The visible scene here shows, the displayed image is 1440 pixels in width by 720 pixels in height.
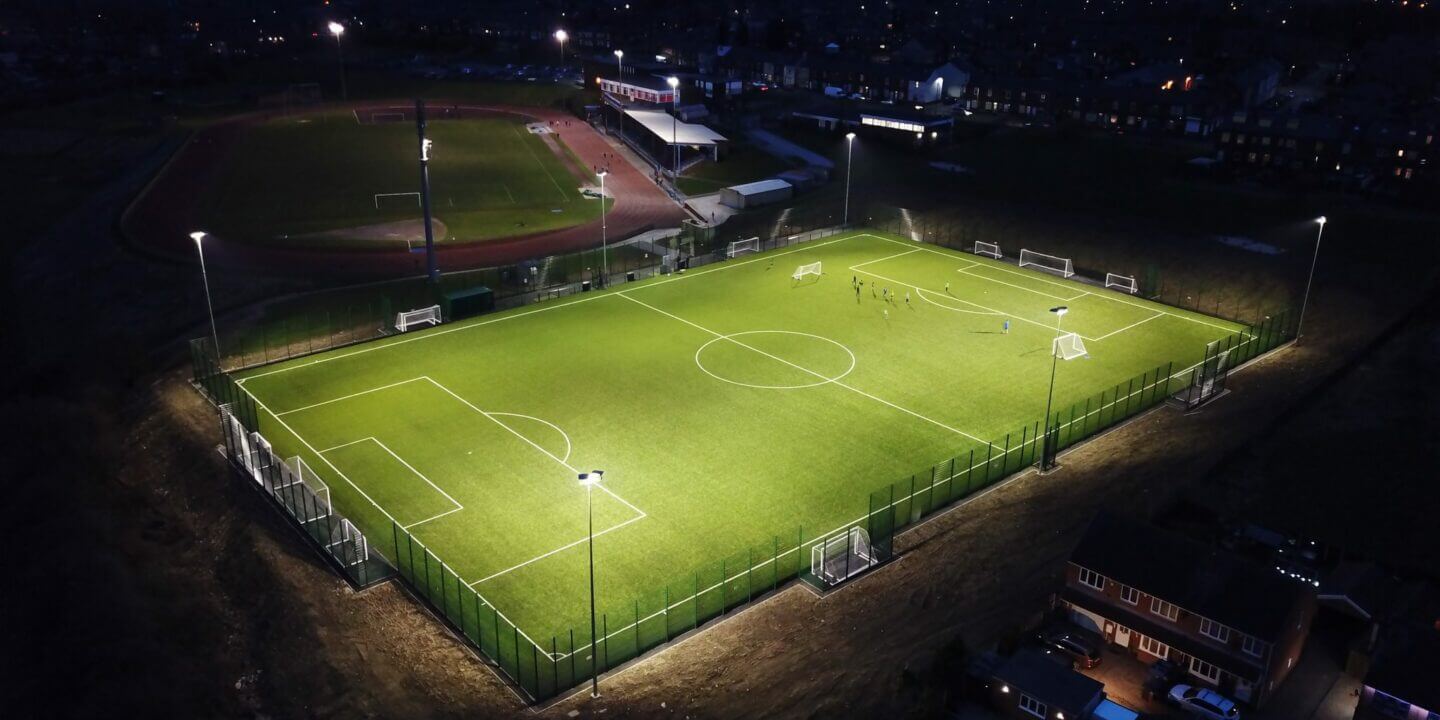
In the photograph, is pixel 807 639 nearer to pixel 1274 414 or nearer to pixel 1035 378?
pixel 1035 378

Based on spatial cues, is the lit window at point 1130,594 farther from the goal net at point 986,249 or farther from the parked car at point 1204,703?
the goal net at point 986,249

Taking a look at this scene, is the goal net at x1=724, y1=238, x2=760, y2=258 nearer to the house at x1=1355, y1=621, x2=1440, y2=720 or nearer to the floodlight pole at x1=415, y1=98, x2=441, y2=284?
the floodlight pole at x1=415, y1=98, x2=441, y2=284

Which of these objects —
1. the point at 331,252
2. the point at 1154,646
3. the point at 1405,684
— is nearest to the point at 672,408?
the point at 1154,646

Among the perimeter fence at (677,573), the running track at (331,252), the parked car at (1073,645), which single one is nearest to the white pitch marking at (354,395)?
the perimeter fence at (677,573)

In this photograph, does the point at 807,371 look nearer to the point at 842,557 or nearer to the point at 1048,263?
the point at 842,557

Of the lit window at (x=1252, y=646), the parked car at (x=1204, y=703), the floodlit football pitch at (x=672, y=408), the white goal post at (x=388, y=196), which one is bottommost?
the parked car at (x=1204, y=703)

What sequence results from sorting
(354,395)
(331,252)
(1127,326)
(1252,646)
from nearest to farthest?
(1252,646) < (354,395) < (1127,326) < (331,252)

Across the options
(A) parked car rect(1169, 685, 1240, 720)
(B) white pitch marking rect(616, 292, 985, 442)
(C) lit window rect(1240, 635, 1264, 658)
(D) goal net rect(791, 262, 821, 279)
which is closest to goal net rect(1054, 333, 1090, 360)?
(B) white pitch marking rect(616, 292, 985, 442)
